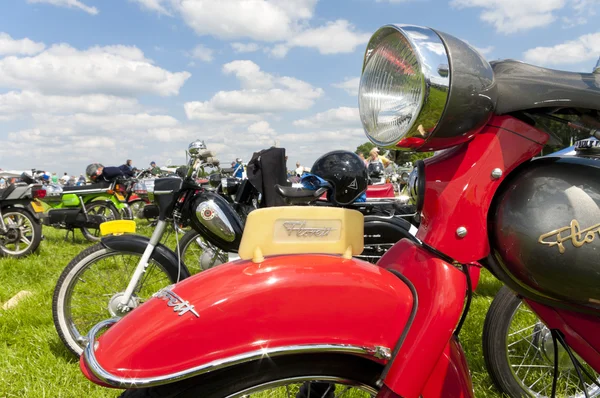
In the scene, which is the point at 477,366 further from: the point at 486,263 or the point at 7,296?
the point at 7,296

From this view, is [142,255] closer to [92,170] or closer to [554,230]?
[554,230]

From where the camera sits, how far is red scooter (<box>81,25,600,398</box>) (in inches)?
33.1

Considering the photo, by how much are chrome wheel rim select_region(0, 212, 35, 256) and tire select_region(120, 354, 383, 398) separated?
5849mm

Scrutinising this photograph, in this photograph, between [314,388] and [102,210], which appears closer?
[314,388]

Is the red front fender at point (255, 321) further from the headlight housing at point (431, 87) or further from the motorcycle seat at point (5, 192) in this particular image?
the motorcycle seat at point (5, 192)

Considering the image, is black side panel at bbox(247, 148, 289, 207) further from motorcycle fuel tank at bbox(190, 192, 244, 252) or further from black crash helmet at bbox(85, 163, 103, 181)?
black crash helmet at bbox(85, 163, 103, 181)

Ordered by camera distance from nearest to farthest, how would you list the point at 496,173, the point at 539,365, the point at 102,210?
the point at 496,173
the point at 539,365
the point at 102,210

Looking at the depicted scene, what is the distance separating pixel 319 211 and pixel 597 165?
0.61 m

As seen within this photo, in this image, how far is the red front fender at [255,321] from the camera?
0.82 meters

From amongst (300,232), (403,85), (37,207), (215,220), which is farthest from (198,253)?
(403,85)

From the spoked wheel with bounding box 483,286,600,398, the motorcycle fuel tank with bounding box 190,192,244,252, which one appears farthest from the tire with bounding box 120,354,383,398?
the motorcycle fuel tank with bounding box 190,192,244,252

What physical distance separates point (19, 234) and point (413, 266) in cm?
618

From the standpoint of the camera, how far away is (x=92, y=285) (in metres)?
2.78

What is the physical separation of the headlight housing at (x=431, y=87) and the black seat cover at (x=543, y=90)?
0.05 metres
